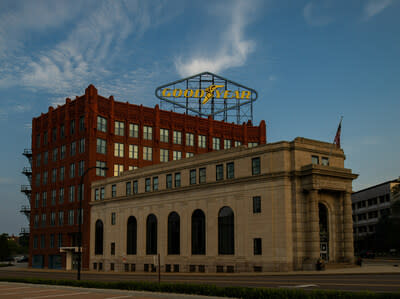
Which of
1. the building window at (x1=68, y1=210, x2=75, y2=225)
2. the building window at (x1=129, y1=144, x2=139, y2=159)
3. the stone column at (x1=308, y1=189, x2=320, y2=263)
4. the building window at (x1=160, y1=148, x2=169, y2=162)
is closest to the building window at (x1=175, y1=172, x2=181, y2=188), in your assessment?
the stone column at (x1=308, y1=189, x2=320, y2=263)

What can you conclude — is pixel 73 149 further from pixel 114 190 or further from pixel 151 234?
pixel 151 234

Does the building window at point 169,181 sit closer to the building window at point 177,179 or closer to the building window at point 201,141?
the building window at point 177,179

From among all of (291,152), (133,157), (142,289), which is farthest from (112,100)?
(142,289)

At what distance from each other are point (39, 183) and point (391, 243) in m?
72.9

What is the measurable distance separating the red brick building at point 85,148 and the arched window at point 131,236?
36.2 feet

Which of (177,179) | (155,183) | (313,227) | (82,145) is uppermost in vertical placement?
(82,145)

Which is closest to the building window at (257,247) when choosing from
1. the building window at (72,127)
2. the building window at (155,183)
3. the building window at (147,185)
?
the building window at (155,183)

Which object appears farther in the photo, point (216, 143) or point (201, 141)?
point (216, 143)

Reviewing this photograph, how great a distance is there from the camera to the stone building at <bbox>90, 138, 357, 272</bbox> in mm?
51531

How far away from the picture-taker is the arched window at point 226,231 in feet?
184

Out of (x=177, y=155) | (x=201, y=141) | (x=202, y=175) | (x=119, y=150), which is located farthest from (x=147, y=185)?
(x=201, y=141)

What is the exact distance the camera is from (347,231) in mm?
54219

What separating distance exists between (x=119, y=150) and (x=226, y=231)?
35.1 m

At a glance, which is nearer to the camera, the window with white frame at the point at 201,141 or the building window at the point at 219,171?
the building window at the point at 219,171
